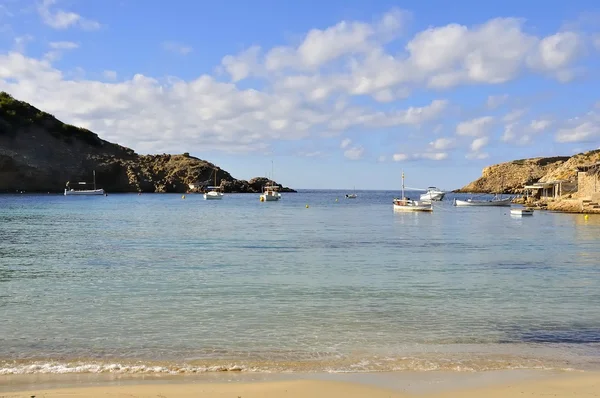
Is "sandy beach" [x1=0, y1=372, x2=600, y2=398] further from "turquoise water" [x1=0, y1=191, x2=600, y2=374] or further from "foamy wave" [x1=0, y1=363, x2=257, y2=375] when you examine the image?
"turquoise water" [x1=0, y1=191, x2=600, y2=374]

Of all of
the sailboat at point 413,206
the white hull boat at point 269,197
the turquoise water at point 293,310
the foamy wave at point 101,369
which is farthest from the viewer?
the white hull boat at point 269,197

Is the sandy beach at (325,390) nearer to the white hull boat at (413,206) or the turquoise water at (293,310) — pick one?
the turquoise water at (293,310)

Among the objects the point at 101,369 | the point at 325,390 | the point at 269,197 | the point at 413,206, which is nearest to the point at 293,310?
the point at 101,369

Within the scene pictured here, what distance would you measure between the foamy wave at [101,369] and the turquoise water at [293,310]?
37mm

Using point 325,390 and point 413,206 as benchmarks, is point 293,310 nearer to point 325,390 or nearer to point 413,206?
point 325,390

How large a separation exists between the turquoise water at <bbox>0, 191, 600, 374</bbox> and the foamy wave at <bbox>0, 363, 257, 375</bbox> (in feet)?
0.12

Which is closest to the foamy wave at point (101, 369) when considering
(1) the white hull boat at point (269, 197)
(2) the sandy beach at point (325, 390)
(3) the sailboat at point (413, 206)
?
(2) the sandy beach at point (325, 390)

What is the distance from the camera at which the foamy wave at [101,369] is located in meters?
10.5

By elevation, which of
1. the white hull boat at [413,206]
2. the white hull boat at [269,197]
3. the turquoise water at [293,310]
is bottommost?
the turquoise water at [293,310]

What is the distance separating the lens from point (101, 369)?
1068 cm

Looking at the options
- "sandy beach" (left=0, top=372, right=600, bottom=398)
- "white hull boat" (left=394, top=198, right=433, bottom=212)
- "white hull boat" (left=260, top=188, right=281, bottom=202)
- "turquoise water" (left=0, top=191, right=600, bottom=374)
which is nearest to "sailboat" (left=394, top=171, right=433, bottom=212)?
"white hull boat" (left=394, top=198, right=433, bottom=212)

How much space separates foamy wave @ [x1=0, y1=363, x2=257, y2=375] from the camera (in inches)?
414

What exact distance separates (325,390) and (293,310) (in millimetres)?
6903

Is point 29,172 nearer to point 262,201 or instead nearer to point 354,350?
point 262,201
